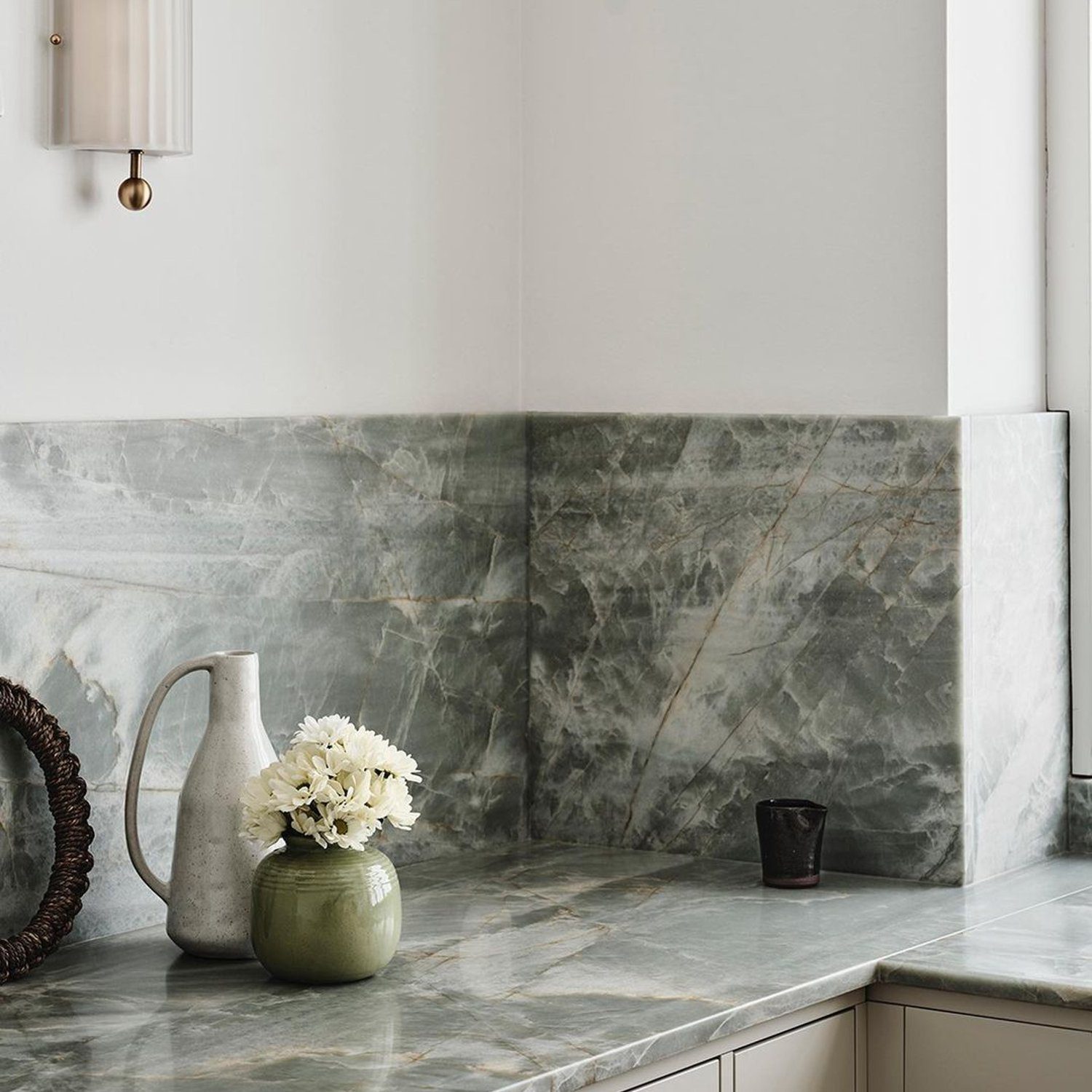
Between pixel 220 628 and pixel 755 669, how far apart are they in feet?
2.09

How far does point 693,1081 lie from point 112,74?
3.54 feet

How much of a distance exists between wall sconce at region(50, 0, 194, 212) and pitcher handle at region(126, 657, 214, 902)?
1.66 feet

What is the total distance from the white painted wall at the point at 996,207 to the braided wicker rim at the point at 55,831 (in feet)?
3.38

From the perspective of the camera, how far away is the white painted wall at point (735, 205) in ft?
6.92

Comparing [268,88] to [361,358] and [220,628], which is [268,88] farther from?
[220,628]

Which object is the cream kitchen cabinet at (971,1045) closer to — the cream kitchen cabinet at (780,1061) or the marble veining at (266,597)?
the cream kitchen cabinet at (780,1061)

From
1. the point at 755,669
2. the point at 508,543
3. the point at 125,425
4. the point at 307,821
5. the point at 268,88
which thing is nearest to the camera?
the point at 307,821

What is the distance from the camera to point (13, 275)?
5.84 ft

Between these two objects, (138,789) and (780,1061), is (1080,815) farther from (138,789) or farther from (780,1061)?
(138,789)

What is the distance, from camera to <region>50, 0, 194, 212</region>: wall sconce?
1.79m

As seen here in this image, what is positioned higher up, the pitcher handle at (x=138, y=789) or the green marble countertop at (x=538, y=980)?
the pitcher handle at (x=138, y=789)

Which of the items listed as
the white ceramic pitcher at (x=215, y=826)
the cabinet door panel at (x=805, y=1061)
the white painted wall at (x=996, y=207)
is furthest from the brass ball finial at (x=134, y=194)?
the cabinet door panel at (x=805, y=1061)

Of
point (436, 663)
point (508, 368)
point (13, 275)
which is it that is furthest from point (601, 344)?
point (13, 275)

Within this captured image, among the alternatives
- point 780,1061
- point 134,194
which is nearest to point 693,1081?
point 780,1061
